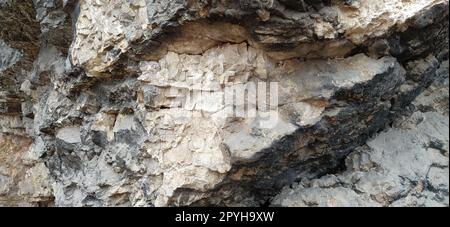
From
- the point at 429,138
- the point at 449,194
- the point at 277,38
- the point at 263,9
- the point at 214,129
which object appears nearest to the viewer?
the point at 263,9

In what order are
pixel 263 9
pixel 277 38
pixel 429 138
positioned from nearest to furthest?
pixel 263 9 < pixel 277 38 < pixel 429 138

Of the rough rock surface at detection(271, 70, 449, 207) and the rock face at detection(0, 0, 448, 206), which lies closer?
the rock face at detection(0, 0, 448, 206)

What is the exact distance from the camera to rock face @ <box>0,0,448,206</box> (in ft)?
9.48

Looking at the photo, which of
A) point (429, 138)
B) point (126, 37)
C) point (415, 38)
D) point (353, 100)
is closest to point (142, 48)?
point (126, 37)

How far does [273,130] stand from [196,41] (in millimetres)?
861

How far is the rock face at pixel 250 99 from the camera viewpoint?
9.48 ft

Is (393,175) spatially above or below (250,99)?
below

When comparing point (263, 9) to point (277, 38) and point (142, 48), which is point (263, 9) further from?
point (142, 48)

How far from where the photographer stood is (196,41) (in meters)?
3.04

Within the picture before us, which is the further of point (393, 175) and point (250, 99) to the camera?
point (393, 175)

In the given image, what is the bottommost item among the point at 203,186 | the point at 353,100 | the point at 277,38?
the point at 203,186

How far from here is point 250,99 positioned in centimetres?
298

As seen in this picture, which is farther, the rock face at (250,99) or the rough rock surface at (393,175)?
the rough rock surface at (393,175)

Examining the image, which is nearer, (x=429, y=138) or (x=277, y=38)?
(x=277, y=38)
